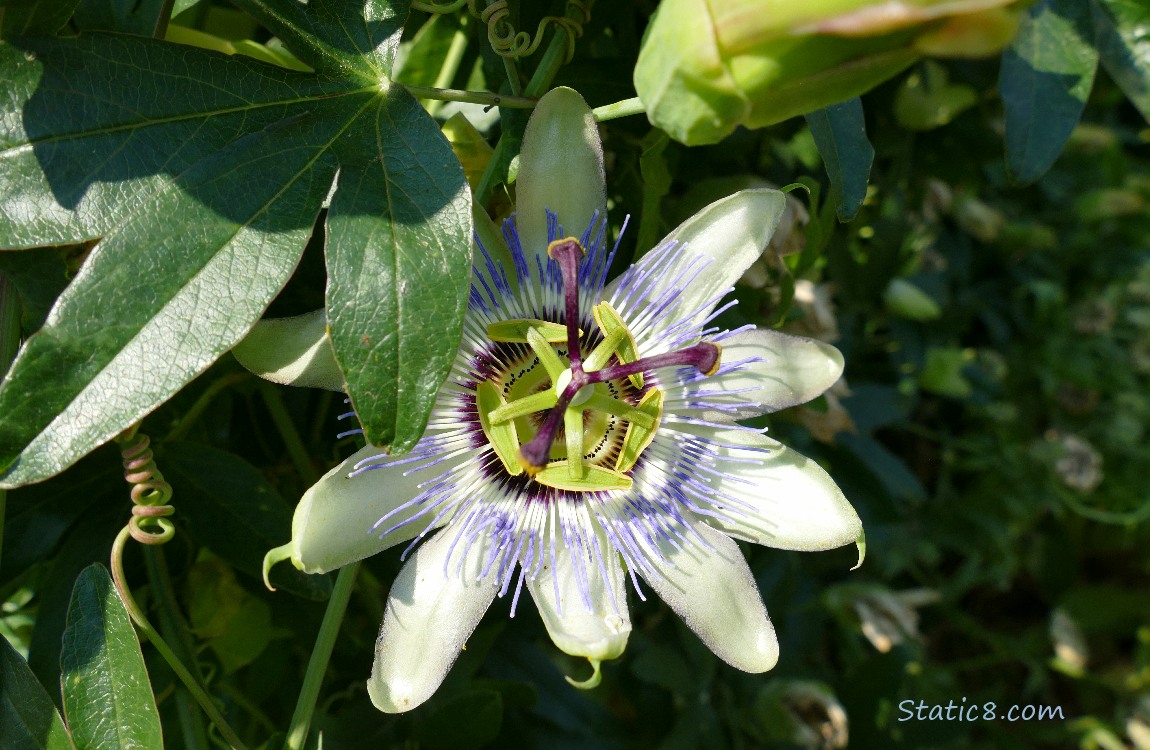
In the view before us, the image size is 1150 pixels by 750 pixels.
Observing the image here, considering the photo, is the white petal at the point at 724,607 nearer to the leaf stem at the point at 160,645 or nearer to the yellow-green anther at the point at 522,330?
the yellow-green anther at the point at 522,330

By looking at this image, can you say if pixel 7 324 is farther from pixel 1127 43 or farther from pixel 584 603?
pixel 1127 43

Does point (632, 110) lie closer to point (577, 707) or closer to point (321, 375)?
point (321, 375)

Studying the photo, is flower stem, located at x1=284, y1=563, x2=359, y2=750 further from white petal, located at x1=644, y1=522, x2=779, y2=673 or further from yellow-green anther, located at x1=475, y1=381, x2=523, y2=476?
white petal, located at x1=644, y1=522, x2=779, y2=673

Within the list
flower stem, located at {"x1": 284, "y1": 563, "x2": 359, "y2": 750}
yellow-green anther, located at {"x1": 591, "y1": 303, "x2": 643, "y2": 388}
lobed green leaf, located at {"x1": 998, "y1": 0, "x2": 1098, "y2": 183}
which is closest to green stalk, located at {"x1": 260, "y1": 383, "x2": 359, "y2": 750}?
flower stem, located at {"x1": 284, "y1": 563, "x2": 359, "y2": 750}

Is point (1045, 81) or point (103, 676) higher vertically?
point (1045, 81)

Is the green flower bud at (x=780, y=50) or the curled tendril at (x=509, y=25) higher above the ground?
the green flower bud at (x=780, y=50)

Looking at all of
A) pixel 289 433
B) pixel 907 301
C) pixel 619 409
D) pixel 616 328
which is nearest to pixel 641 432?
pixel 619 409

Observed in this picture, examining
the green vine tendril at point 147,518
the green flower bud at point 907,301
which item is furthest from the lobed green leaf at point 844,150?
the green flower bud at point 907,301
